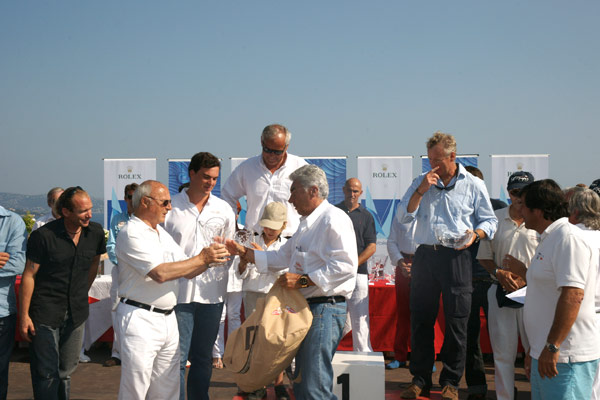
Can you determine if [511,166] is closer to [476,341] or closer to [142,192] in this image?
[476,341]

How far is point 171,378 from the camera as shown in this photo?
294cm

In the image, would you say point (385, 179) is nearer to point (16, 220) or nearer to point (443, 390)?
point (443, 390)

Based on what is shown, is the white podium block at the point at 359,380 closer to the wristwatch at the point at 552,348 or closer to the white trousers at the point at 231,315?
the wristwatch at the point at 552,348

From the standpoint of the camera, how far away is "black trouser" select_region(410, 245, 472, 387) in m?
3.73

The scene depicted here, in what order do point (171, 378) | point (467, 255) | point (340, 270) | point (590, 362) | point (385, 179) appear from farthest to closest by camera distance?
point (385, 179) → point (467, 255) → point (171, 378) → point (340, 270) → point (590, 362)

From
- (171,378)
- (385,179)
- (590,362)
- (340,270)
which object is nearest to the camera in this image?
(590,362)

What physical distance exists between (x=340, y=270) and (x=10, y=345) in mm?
2354

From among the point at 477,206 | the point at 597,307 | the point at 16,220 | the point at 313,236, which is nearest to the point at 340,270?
the point at 313,236

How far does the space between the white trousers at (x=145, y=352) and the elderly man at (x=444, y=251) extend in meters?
1.91

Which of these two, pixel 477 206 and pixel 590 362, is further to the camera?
pixel 477 206

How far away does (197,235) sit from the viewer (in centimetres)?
333

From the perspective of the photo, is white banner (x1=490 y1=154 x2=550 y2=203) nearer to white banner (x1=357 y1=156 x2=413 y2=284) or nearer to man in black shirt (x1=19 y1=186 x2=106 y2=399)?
white banner (x1=357 y1=156 x2=413 y2=284)

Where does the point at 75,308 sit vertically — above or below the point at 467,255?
below

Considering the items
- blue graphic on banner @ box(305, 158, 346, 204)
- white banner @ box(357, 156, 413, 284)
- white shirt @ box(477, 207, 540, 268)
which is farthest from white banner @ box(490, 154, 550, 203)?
white shirt @ box(477, 207, 540, 268)
